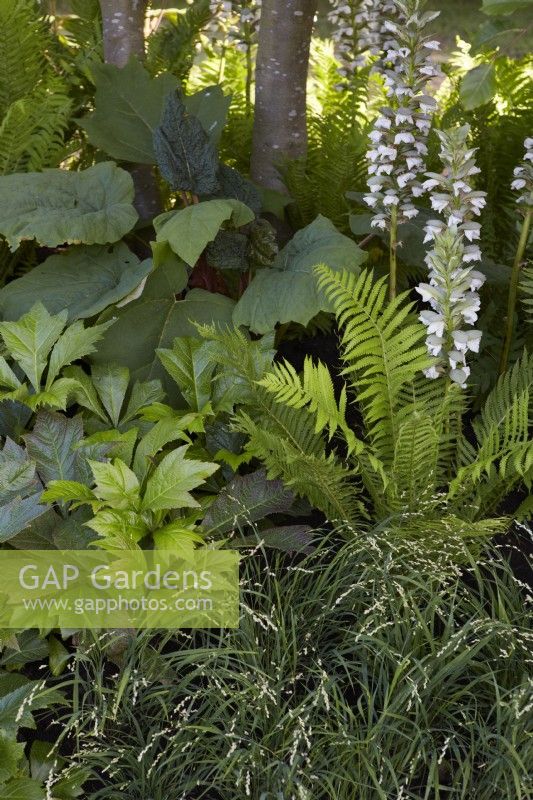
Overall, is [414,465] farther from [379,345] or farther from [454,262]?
[454,262]

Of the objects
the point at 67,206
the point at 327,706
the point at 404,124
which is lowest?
the point at 327,706

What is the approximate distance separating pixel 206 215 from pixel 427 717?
130 centimetres

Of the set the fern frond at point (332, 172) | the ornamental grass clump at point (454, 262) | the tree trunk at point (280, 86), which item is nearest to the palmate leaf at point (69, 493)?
the ornamental grass clump at point (454, 262)

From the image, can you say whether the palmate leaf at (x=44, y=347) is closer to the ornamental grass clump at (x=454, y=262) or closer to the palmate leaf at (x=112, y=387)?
the palmate leaf at (x=112, y=387)

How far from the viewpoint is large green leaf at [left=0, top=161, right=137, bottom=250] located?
7.40ft

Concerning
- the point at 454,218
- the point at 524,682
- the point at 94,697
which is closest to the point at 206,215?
the point at 454,218

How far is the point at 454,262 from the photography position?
1.76 m

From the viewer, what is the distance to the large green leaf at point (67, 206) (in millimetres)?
2256

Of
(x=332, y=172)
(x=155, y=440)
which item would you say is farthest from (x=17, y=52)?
(x=155, y=440)

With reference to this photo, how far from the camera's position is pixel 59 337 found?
2.25m

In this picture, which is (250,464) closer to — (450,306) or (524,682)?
(450,306)

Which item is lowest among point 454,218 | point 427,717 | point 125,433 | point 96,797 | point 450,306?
point 96,797

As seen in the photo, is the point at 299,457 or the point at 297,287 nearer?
the point at 299,457

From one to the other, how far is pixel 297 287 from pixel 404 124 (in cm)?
48
